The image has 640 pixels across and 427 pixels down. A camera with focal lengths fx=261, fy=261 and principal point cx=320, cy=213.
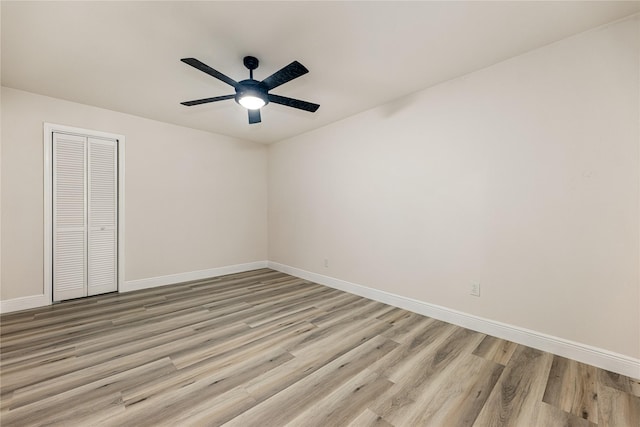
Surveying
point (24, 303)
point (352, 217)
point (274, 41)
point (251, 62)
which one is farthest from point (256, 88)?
point (24, 303)

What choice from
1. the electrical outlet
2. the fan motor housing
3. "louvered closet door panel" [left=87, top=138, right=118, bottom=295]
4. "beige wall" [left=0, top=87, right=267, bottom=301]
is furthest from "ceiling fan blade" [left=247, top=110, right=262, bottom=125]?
the electrical outlet

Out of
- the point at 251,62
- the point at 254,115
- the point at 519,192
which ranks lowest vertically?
the point at 519,192

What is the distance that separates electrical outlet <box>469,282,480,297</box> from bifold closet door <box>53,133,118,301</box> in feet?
15.2

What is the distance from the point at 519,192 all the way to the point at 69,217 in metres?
5.22

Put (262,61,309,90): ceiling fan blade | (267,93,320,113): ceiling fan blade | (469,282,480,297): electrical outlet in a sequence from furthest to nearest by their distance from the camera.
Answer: (469,282,480,297): electrical outlet, (267,93,320,113): ceiling fan blade, (262,61,309,90): ceiling fan blade

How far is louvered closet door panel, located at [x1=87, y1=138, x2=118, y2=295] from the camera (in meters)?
3.59

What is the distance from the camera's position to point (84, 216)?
11.6 ft

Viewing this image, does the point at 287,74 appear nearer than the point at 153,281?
Yes

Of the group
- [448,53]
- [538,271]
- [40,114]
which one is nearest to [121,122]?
[40,114]

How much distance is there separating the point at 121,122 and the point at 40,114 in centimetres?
81

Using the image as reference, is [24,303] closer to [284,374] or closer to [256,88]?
[284,374]

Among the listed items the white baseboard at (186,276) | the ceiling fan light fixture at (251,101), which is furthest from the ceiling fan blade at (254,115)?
the white baseboard at (186,276)

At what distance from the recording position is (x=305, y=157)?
459 cm

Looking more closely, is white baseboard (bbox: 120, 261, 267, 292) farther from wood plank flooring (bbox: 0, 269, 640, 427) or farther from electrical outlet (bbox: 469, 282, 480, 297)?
electrical outlet (bbox: 469, 282, 480, 297)
